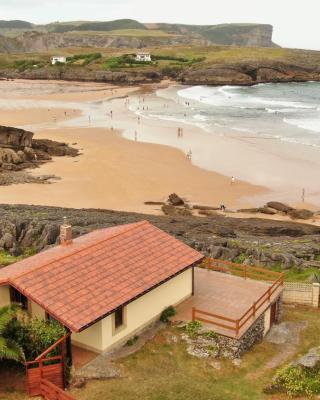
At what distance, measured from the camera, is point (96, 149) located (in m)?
54.3

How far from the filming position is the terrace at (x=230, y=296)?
670 inches

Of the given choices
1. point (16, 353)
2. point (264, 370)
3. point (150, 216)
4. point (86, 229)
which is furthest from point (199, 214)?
point (16, 353)

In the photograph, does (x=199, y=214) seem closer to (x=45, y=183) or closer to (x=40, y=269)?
(x=45, y=183)

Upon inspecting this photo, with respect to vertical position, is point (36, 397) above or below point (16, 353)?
below

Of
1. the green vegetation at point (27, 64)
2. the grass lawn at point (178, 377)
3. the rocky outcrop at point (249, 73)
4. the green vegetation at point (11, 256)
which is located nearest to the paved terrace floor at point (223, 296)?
the grass lawn at point (178, 377)

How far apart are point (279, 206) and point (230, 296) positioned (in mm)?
17886

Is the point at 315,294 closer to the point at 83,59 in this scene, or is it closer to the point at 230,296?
the point at 230,296

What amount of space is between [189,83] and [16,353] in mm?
120894

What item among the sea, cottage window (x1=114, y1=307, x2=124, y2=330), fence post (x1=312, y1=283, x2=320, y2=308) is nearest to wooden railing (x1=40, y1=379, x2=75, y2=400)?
cottage window (x1=114, y1=307, x2=124, y2=330)

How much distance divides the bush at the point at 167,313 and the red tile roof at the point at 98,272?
1.23 meters

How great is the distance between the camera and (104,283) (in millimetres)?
16016

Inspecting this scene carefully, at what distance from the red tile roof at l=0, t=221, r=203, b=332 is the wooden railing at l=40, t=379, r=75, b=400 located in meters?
1.46

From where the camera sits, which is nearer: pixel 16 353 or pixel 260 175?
pixel 16 353

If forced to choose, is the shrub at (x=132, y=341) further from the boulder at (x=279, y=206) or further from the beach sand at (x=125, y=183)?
the boulder at (x=279, y=206)
